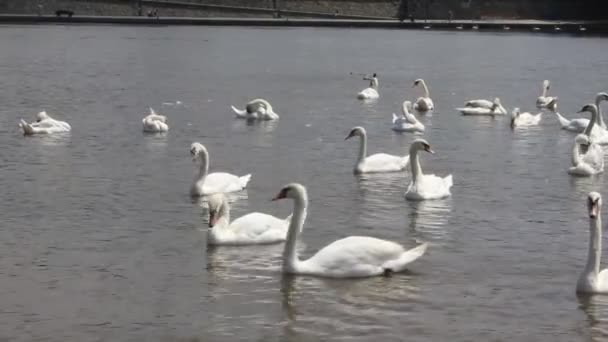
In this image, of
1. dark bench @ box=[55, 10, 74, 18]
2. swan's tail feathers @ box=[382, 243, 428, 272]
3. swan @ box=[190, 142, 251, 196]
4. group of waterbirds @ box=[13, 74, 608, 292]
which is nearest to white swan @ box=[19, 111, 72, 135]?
group of waterbirds @ box=[13, 74, 608, 292]

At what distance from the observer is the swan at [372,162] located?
858 inches

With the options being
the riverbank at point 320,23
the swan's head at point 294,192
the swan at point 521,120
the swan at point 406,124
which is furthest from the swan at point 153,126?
the riverbank at point 320,23

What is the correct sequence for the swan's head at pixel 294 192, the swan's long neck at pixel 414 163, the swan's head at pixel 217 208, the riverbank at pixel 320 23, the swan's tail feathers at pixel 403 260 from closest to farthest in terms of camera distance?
the swan's tail feathers at pixel 403 260
the swan's head at pixel 294 192
the swan's head at pixel 217 208
the swan's long neck at pixel 414 163
the riverbank at pixel 320 23

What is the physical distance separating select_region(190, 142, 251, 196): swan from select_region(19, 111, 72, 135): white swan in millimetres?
8412

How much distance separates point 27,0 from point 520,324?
104 meters

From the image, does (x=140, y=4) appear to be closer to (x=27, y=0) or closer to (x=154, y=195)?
(x=27, y=0)

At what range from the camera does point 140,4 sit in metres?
114

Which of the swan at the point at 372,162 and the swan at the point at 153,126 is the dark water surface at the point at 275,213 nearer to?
the swan at the point at 153,126

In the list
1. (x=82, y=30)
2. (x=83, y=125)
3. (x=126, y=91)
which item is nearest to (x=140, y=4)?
(x=82, y=30)

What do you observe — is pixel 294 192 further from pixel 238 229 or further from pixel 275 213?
pixel 275 213

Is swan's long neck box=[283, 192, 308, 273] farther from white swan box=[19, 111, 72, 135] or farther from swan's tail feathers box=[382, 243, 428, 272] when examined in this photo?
white swan box=[19, 111, 72, 135]

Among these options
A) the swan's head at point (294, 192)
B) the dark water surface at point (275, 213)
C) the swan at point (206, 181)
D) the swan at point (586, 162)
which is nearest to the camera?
the dark water surface at point (275, 213)

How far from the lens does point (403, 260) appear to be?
47.0 feet

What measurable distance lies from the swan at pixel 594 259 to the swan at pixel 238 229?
3829 mm
